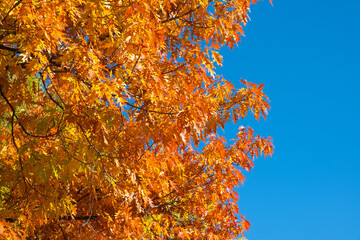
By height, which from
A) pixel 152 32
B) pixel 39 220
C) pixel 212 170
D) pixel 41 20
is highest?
pixel 212 170

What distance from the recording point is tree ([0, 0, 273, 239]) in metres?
4.18

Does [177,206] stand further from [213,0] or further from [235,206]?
[213,0]

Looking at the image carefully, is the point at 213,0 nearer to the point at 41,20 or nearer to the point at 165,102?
the point at 165,102

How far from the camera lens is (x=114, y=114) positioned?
4.71m

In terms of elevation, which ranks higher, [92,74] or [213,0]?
[213,0]

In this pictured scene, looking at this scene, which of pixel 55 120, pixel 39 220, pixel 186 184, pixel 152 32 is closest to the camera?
pixel 152 32

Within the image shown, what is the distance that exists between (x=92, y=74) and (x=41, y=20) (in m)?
0.81

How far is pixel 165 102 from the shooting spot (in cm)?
504

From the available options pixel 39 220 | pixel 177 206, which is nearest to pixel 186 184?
pixel 177 206

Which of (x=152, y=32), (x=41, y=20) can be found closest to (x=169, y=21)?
(x=152, y=32)

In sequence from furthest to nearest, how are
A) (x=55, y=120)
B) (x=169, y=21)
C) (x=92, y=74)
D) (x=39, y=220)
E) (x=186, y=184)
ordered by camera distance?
(x=186, y=184)
(x=169, y=21)
(x=39, y=220)
(x=55, y=120)
(x=92, y=74)

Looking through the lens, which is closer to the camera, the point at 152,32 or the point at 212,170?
the point at 152,32

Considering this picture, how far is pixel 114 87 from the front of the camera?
386 cm

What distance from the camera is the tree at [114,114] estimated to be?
4.18 m
